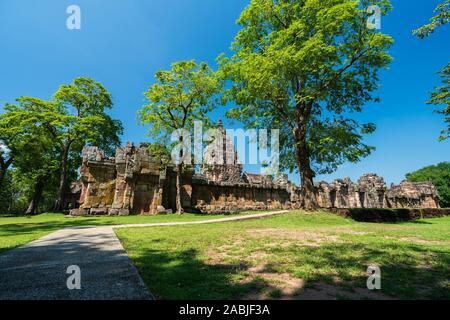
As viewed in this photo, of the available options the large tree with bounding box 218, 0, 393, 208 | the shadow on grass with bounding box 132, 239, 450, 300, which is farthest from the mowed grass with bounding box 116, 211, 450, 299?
the large tree with bounding box 218, 0, 393, 208

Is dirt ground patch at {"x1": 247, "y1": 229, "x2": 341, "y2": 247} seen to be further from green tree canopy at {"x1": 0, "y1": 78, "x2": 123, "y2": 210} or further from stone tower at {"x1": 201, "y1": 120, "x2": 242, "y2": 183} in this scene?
green tree canopy at {"x1": 0, "y1": 78, "x2": 123, "y2": 210}

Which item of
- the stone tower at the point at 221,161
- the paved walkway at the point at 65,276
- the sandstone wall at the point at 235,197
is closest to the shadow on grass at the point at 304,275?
the paved walkway at the point at 65,276

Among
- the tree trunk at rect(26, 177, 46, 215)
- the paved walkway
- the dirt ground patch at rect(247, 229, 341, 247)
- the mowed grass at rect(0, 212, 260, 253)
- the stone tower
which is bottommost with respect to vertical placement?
the mowed grass at rect(0, 212, 260, 253)

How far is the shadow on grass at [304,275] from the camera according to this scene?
8.61 ft

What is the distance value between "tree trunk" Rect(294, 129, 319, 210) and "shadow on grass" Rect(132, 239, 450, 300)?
10.5 metres

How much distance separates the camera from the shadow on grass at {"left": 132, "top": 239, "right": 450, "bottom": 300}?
2625mm

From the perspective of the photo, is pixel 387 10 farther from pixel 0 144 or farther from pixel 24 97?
pixel 0 144

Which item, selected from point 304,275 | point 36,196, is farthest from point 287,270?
point 36,196

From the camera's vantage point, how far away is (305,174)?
15.5m

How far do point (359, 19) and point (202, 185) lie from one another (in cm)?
1569

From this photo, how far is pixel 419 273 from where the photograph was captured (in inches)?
136

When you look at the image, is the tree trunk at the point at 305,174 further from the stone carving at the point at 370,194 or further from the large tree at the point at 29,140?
the large tree at the point at 29,140
